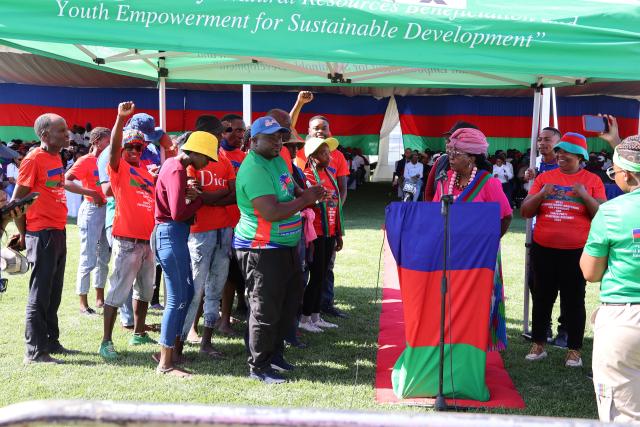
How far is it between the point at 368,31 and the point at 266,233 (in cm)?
151

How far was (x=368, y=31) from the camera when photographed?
12.6ft

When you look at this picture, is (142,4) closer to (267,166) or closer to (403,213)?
(267,166)

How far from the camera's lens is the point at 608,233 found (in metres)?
2.96

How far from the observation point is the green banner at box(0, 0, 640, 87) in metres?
3.67

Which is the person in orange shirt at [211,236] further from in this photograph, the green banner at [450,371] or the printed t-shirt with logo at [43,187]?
the green banner at [450,371]

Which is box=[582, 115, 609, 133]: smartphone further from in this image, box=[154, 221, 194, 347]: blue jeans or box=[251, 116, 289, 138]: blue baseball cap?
box=[154, 221, 194, 347]: blue jeans

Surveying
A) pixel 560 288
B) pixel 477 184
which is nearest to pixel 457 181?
pixel 477 184

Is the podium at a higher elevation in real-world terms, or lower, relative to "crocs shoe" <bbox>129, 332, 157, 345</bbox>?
higher

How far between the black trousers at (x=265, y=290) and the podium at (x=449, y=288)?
81 cm

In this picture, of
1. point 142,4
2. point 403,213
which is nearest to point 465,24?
point 403,213

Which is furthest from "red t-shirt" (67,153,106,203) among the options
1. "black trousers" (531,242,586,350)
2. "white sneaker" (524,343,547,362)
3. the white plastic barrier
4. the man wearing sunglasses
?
the white plastic barrier

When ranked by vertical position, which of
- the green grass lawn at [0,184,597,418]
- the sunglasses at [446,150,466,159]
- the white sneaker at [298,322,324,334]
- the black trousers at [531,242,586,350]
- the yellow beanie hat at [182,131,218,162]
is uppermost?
the yellow beanie hat at [182,131,218,162]

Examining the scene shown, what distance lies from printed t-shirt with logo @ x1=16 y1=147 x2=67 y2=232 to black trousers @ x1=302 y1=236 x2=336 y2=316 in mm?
2245

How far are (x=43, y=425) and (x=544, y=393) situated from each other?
4033mm
